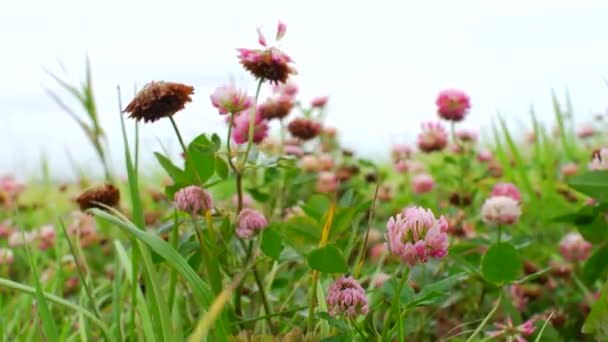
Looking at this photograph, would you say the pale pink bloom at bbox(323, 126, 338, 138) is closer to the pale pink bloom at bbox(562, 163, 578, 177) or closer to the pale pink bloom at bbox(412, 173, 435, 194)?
the pale pink bloom at bbox(412, 173, 435, 194)

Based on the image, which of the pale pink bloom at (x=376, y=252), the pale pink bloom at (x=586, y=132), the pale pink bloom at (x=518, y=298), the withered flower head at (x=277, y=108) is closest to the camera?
the pale pink bloom at (x=518, y=298)

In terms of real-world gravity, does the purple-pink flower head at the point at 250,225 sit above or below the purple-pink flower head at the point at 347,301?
above

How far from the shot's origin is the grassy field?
2.88ft

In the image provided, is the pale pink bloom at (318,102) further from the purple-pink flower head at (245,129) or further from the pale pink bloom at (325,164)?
the purple-pink flower head at (245,129)

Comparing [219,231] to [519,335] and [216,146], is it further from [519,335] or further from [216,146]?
[519,335]

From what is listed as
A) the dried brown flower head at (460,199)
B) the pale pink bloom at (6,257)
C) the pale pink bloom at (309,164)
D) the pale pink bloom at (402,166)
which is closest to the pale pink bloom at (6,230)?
the pale pink bloom at (6,257)

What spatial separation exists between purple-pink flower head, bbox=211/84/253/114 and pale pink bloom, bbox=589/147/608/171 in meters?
0.56

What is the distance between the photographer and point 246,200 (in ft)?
5.17

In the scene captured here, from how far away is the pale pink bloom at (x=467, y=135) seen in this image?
2.35 metres

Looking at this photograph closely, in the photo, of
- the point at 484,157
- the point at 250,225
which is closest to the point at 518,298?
the point at 250,225

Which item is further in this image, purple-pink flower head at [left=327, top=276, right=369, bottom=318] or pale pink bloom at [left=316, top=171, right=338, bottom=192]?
pale pink bloom at [left=316, top=171, right=338, bottom=192]

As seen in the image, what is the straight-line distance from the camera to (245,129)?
4.00ft

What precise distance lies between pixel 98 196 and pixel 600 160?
2.46 feet

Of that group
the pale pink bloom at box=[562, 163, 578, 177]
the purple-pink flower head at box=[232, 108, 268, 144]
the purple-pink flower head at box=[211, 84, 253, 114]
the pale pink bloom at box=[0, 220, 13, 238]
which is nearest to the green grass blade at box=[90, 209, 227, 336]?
the purple-pink flower head at box=[211, 84, 253, 114]
